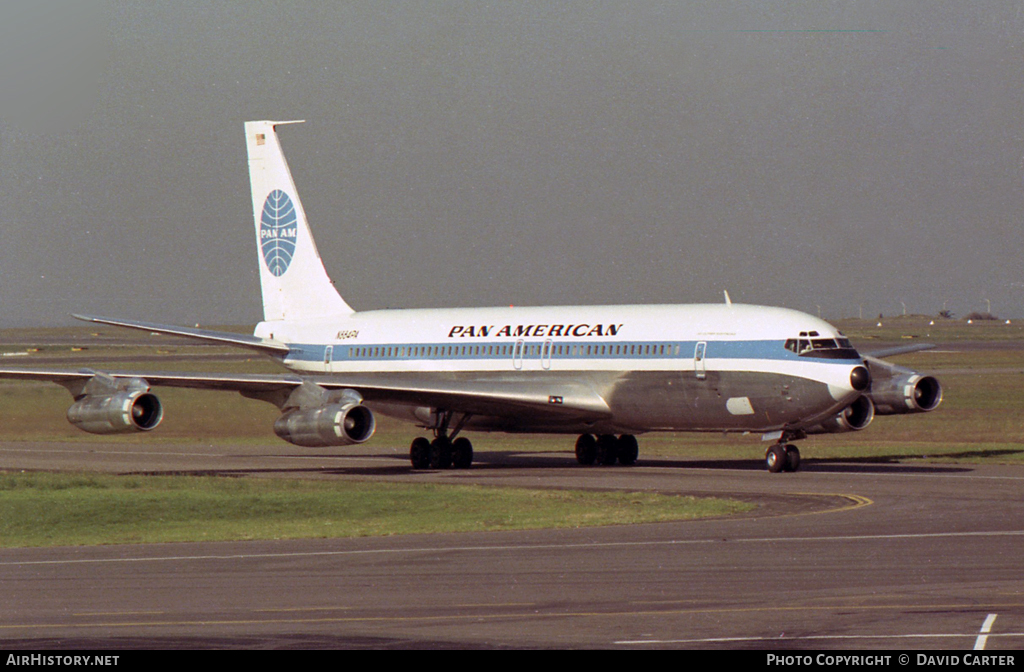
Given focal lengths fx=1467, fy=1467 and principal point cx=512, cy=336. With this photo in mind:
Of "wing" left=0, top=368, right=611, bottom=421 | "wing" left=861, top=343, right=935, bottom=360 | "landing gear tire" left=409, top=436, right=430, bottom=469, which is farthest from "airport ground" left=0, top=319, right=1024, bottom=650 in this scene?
"landing gear tire" left=409, top=436, right=430, bottom=469

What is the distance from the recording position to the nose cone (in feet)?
122

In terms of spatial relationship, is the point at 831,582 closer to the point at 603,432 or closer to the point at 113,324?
the point at 603,432

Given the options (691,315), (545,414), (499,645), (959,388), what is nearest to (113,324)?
(545,414)

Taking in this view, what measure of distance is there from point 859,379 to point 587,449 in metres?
10.6

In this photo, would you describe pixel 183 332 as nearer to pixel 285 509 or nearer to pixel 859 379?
pixel 285 509

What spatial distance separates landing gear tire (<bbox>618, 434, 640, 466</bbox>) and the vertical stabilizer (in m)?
11.5

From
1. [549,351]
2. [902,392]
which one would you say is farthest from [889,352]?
[549,351]

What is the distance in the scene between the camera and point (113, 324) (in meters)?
43.2

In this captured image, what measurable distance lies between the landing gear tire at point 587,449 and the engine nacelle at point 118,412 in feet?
42.9

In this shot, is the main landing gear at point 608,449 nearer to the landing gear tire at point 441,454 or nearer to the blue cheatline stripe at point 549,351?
the blue cheatline stripe at point 549,351

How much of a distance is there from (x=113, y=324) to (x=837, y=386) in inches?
823

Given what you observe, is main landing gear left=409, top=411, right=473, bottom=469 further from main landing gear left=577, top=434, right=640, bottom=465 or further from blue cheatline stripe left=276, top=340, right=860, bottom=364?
main landing gear left=577, top=434, right=640, bottom=465

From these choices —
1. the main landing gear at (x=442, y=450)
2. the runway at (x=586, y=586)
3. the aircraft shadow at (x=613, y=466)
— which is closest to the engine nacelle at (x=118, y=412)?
the aircraft shadow at (x=613, y=466)

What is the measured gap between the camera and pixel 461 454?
1753 inches
